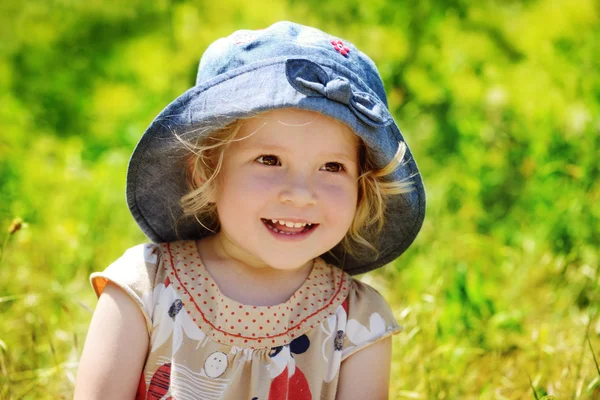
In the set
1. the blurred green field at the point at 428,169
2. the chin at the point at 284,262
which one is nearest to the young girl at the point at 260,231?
the chin at the point at 284,262

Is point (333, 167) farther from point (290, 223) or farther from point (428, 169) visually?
point (428, 169)

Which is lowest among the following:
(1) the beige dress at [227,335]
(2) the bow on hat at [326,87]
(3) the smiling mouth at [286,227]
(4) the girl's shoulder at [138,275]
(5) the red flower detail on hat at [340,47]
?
(1) the beige dress at [227,335]

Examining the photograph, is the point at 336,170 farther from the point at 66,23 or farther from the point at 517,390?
the point at 66,23

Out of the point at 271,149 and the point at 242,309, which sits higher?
the point at 271,149

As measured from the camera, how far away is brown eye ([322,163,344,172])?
1910mm

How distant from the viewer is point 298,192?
1792mm

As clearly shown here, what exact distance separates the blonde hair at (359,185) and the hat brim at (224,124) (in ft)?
0.08

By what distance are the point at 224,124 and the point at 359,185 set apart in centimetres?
46

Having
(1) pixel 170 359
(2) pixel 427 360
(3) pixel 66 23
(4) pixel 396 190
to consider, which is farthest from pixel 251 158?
(3) pixel 66 23

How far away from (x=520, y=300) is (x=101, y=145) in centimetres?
230

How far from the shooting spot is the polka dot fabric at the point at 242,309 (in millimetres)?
1892

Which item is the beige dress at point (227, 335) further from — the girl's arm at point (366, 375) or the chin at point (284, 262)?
the chin at point (284, 262)

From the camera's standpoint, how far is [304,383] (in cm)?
192

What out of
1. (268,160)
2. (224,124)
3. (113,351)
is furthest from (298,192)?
(113,351)
